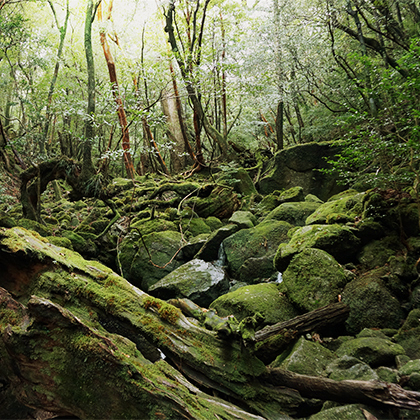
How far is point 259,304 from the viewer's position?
4.63 m

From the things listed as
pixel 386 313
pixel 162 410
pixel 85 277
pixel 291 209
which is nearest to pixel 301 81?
pixel 291 209

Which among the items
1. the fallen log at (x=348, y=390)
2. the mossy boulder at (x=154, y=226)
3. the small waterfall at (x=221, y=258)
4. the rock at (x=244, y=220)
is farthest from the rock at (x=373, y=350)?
the mossy boulder at (x=154, y=226)

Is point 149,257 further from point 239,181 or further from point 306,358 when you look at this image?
point 306,358

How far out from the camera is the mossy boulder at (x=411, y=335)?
3.43 meters

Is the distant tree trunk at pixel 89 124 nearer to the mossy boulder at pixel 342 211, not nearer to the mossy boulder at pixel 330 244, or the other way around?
the mossy boulder at pixel 330 244

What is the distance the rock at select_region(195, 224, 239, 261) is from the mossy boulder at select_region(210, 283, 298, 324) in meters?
2.86

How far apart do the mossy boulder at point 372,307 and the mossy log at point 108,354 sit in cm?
182

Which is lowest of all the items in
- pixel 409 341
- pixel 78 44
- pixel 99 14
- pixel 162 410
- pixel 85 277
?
Answer: pixel 409 341

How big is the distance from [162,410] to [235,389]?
90cm

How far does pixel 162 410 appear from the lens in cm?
202

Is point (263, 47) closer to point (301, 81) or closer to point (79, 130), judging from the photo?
point (301, 81)

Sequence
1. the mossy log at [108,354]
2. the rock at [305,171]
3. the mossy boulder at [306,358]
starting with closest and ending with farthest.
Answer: the mossy log at [108,354] < the mossy boulder at [306,358] < the rock at [305,171]

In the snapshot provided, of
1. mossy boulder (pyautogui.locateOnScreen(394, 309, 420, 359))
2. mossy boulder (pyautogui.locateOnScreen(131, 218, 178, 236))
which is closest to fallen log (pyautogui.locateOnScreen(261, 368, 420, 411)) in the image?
mossy boulder (pyautogui.locateOnScreen(394, 309, 420, 359))

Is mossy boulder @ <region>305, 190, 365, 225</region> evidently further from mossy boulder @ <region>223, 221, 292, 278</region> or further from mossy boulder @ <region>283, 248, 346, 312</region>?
mossy boulder @ <region>283, 248, 346, 312</region>
